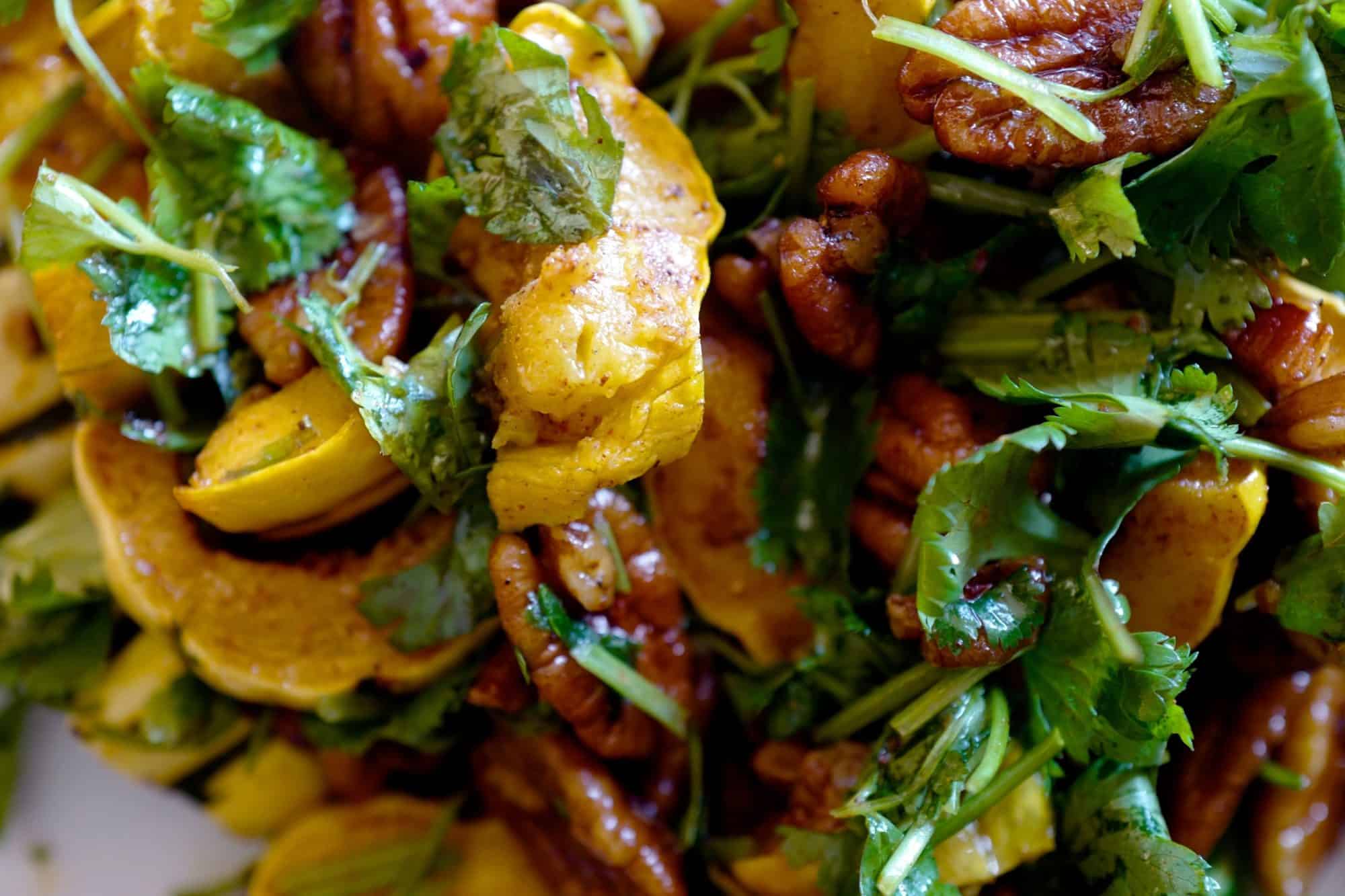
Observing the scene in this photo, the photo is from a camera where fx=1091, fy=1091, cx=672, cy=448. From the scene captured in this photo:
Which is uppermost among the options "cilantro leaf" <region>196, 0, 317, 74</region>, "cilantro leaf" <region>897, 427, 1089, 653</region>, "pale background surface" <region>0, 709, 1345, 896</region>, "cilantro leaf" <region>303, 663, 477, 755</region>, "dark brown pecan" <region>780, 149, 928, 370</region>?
"cilantro leaf" <region>196, 0, 317, 74</region>

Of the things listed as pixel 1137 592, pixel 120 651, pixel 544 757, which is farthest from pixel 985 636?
pixel 120 651

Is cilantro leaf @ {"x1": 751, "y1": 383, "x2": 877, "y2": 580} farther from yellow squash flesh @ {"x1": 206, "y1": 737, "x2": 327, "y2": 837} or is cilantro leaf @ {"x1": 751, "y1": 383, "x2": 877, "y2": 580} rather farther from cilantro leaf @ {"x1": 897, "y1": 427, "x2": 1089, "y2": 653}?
yellow squash flesh @ {"x1": 206, "y1": 737, "x2": 327, "y2": 837}

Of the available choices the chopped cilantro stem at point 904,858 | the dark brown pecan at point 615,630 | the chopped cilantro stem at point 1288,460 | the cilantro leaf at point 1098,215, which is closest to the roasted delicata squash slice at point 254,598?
the dark brown pecan at point 615,630

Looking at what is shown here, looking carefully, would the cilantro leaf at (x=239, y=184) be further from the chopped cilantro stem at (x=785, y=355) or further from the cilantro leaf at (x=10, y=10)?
the chopped cilantro stem at (x=785, y=355)

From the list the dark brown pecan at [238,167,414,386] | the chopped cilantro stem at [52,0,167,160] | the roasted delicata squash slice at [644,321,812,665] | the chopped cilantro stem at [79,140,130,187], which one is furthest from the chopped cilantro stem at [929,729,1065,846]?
the chopped cilantro stem at [79,140,130,187]

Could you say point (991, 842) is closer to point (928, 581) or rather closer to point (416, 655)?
point (928, 581)

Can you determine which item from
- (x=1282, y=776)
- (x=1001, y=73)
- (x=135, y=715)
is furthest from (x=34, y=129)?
(x=1282, y=776)
